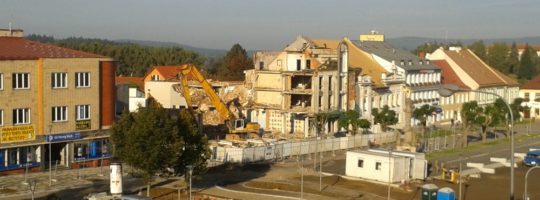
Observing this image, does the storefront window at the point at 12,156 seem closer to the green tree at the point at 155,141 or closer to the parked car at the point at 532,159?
the green tree at the point at 155,141

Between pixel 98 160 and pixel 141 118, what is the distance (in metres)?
12.9

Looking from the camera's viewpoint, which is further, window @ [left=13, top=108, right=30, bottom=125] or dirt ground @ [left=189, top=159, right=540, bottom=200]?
window @ [left=13, top=108, right=30, bottom=125]

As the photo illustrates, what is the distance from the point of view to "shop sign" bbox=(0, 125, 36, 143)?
150 ft

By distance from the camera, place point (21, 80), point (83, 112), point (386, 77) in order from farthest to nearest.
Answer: point (386, 77) < point (83, 112) < point (21, 80)

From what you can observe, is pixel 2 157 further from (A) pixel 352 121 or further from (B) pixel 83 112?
(A) pixel 352 121

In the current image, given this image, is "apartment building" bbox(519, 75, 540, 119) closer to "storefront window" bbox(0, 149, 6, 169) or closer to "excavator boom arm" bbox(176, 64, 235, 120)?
"excavator boom arm" bbox(176, 64, 235, 120)

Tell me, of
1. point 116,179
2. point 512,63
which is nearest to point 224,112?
point 116,179

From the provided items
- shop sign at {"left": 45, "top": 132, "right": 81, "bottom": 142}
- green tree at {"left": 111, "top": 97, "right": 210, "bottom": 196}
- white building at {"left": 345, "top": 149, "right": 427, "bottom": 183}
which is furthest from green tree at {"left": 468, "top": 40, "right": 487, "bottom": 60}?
green tree at {"left": 111, "top": 97, "right": 210, "bottom": 196}

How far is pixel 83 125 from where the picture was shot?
50.3 metres

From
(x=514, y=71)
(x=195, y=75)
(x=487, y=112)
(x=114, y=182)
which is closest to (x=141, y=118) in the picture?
(x=114, y=182)

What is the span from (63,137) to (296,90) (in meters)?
26.6

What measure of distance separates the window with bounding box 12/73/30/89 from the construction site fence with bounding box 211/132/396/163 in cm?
1390

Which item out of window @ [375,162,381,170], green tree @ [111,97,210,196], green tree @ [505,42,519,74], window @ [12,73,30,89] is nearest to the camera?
green tree @ [111,97,210,196]

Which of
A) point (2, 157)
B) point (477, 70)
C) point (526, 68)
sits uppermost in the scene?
point (526, 68)
